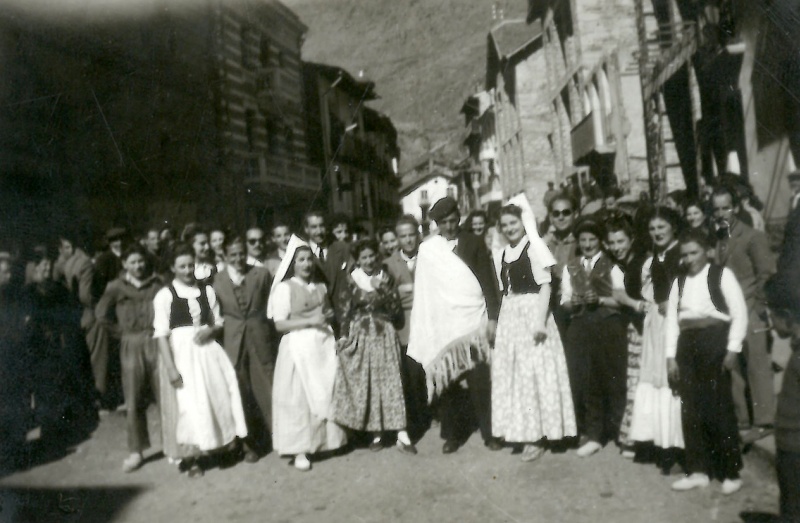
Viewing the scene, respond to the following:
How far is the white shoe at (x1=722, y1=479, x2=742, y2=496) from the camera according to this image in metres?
4.11

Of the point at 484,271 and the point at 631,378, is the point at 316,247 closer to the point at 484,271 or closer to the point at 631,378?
the point at 484,271

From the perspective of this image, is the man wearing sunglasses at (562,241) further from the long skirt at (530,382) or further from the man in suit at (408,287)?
the man in suit at (408,287)

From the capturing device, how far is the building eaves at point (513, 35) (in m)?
22.4

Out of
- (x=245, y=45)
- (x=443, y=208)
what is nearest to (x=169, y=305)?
(x=443, y=208)

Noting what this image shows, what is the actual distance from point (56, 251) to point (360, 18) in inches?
172

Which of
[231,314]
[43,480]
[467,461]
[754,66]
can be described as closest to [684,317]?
[467,461]

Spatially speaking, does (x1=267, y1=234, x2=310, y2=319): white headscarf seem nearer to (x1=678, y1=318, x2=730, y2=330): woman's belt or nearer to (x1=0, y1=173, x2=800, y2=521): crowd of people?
(x1=0, y1=173, x2=800, y2=521): crowd of people

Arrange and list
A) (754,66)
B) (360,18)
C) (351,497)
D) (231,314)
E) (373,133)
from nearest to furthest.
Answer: (351,497), (231,314), (360,18), (754,66), (373,133)

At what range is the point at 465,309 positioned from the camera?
5.49 meters

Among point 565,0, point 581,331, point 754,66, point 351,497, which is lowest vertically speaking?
point 351,497

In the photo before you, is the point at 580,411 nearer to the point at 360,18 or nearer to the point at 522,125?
the point at 360,18

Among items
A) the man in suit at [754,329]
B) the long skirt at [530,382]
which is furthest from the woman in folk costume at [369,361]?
the man in suit at [754,329]

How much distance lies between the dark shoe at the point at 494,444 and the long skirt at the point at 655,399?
1.15 metres

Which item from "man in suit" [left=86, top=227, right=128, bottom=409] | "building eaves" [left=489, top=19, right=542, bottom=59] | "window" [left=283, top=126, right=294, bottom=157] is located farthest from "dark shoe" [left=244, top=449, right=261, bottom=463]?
"building eaves" [left=489, top=19, right=542, bottom=59]
